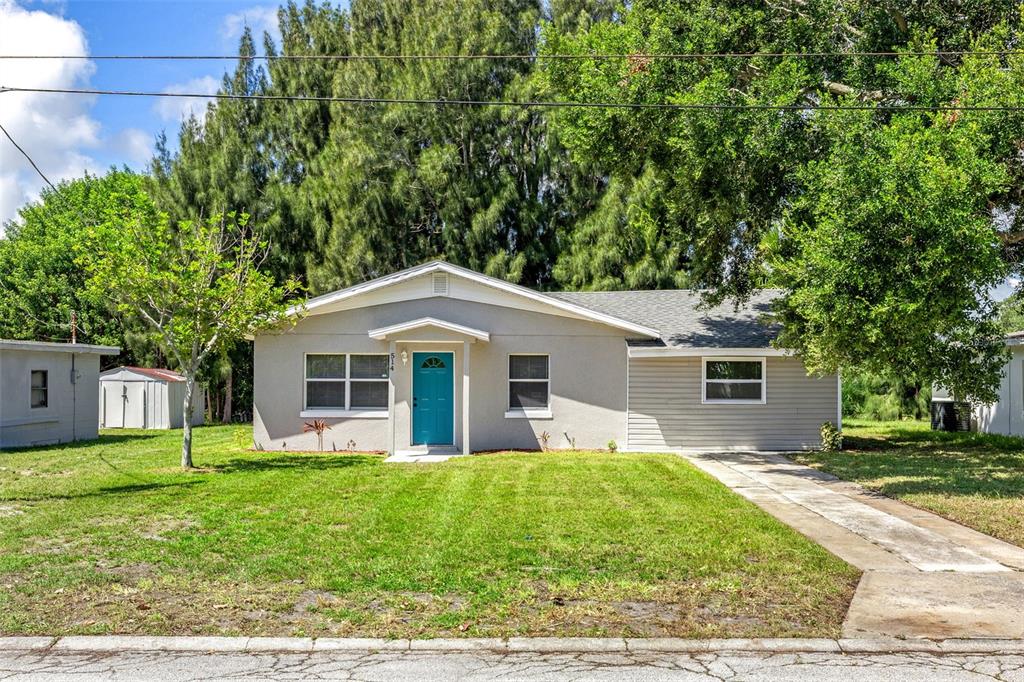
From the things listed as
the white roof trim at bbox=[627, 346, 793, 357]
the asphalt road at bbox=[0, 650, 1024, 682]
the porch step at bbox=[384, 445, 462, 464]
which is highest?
the white roof trim at bbox=[627, 346, 793, 357]

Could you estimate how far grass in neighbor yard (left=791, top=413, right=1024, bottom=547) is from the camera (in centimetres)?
1089

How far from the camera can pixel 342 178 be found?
2825cm

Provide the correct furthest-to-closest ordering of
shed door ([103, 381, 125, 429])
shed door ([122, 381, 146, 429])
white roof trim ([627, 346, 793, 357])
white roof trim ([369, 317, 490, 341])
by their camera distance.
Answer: shed door ([103, 381, 125, 429])
shed door ([122, 381, 146, 429])
white roof trim ([627, 346, 793, 357])
white roof trim ([369, 317, 490, 341])

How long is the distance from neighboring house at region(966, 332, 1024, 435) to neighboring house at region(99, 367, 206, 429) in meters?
24.0

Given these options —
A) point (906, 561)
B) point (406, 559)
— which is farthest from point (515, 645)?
point (906, 561)

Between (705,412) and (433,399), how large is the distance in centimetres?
616

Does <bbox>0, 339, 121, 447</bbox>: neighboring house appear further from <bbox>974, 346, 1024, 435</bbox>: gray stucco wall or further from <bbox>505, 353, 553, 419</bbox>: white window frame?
<bbox>974, 346, 1024, 435</bbox>: gray stucco wall

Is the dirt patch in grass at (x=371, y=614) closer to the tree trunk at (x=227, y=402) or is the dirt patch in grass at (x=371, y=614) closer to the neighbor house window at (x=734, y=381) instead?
the neighbor house window at (x=734, y=381)

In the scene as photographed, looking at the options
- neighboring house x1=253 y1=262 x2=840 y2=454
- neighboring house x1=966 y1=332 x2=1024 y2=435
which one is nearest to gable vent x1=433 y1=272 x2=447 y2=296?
neighboring house x1=253 y1=262 x2=840 y2=454

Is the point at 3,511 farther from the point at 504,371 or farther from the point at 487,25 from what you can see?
the point at 487,25

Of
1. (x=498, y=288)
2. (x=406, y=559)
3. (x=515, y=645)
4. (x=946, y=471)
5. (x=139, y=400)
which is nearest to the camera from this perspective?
(x=515, y=645)

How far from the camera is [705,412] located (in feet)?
61.8

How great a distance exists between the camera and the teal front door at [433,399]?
738 inches

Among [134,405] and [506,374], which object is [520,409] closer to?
[506,374]
